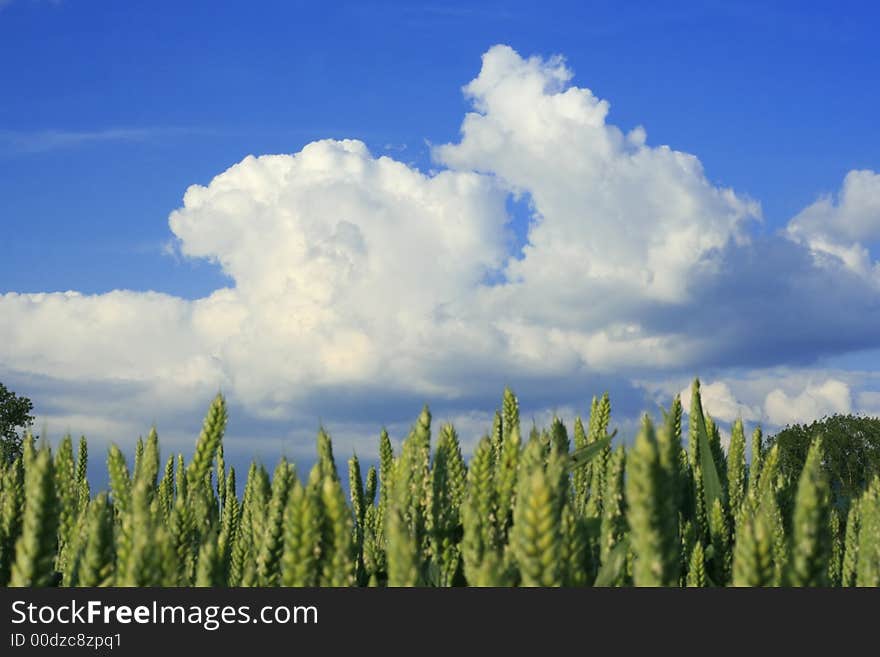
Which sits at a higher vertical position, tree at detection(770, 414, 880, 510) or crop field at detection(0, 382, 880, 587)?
tree at detection(770, 414, 880, 510)

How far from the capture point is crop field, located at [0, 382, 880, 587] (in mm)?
1815

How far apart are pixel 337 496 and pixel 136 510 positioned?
0.44 meters

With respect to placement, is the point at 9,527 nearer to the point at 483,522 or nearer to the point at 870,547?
the point at 483,522

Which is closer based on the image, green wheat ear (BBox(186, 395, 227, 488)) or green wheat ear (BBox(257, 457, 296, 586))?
green wheat ear (BBox(257, 457, 296, 586))

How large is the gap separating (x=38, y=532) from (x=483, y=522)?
1089 mm

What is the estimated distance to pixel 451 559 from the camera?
9.03 feet

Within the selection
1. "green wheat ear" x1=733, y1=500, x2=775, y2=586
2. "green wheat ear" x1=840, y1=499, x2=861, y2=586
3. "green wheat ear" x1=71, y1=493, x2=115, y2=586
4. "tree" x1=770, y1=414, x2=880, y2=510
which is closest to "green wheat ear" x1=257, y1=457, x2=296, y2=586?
"green wheat ear" x1=71, y1=493, x2=115, y2=586

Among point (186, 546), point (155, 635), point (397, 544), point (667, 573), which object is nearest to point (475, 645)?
point (397, 544)

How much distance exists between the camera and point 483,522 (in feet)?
7.71

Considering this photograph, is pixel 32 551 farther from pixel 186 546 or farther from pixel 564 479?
pixel 564 479

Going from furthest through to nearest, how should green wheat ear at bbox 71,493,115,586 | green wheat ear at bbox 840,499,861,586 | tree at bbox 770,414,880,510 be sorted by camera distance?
tree at bbox 770,414,880,510 → green wheat ear at bbox 840,499,861,586 → green wheat ear at bbox 71,493,115,586

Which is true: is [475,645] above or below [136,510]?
below

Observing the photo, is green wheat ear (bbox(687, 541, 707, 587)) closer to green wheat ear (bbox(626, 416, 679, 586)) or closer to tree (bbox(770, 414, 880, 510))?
green wheat ear (bbox(626, 416, 679, 586))

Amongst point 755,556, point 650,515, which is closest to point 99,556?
point 650,515
